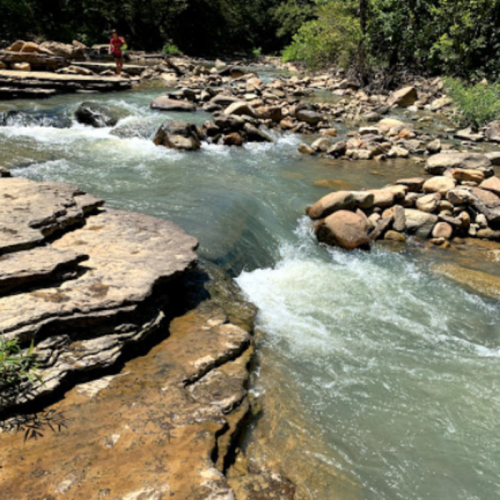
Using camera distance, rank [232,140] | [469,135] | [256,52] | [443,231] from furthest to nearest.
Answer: [256,52], [469,135], [232,140], [443,231]

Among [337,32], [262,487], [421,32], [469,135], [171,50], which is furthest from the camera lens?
[171,50]

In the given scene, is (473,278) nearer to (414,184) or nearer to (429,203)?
(429,203)

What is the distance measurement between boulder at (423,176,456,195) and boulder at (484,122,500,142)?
511cm

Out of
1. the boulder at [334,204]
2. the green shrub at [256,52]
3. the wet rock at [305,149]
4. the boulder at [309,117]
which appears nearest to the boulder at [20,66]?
the boulder at [309,117]

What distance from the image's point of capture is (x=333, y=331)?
3988 mm

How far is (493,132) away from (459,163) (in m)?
4.11

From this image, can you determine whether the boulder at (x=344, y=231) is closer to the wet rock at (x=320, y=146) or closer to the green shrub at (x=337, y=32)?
the wet rock at (x=320, y=146)

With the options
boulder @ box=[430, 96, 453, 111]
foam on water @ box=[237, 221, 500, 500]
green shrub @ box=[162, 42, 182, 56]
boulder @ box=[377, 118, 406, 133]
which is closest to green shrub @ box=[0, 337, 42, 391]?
foam on water @ box=[237, 221, 500, 500]

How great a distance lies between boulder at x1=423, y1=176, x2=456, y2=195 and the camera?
7123mm

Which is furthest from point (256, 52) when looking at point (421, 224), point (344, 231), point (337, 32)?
point (344, 231)

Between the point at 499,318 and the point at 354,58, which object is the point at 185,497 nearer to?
the point at 499,318

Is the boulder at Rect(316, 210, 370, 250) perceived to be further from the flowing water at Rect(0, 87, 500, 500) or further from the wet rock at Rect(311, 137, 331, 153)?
the wet rock at Rect(311, 137, 331, 153)

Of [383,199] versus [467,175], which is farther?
[467,175]

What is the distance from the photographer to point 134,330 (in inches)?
116
